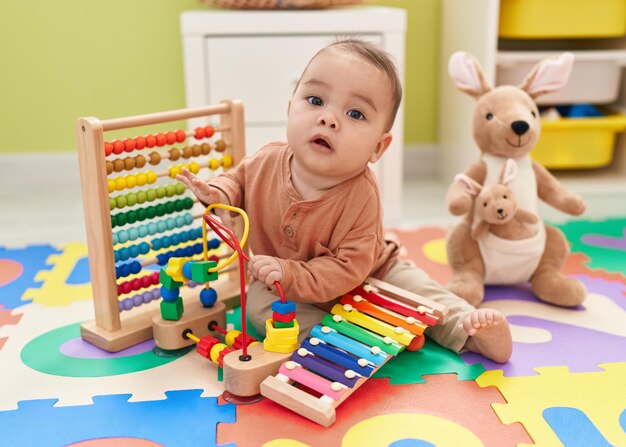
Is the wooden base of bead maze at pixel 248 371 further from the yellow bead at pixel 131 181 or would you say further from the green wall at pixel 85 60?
the green wall at pixel 85 60

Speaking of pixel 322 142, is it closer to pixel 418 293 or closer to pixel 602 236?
pixel 418 293

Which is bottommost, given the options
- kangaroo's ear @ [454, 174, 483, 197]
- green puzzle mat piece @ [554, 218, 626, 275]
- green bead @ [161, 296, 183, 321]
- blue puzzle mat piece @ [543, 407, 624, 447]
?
blue puzzle mat piece @ [543, 407, 624, 447]

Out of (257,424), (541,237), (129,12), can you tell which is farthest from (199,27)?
(257,424)

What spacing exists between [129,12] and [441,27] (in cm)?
95

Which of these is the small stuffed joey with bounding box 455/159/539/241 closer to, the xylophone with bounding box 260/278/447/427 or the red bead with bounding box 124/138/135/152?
the xylophone with bounding box 260/278/447/427

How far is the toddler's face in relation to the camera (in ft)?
3.26

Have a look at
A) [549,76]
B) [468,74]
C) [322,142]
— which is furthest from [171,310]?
[549,76]

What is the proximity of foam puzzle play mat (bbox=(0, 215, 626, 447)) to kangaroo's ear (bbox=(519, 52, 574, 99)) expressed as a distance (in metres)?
0.43

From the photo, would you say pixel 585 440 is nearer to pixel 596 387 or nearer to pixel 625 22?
pixel 596 387

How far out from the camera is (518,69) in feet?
5.72

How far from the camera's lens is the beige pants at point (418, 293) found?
3.58 feet

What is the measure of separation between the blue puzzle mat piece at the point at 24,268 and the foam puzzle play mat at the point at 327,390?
4 centimetres

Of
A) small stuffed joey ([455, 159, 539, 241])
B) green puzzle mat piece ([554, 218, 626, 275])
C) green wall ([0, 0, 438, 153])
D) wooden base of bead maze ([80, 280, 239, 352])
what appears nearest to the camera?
wooden base of bead maze ([80, 280, 239, 352])

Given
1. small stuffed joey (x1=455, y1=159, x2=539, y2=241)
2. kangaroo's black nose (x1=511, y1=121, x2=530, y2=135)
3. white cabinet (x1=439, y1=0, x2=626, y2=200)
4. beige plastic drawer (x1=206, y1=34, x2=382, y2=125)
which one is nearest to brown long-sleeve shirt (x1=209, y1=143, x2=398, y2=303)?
small stuffed joey (x1=455, y1=159, x2=539, y2=241)
